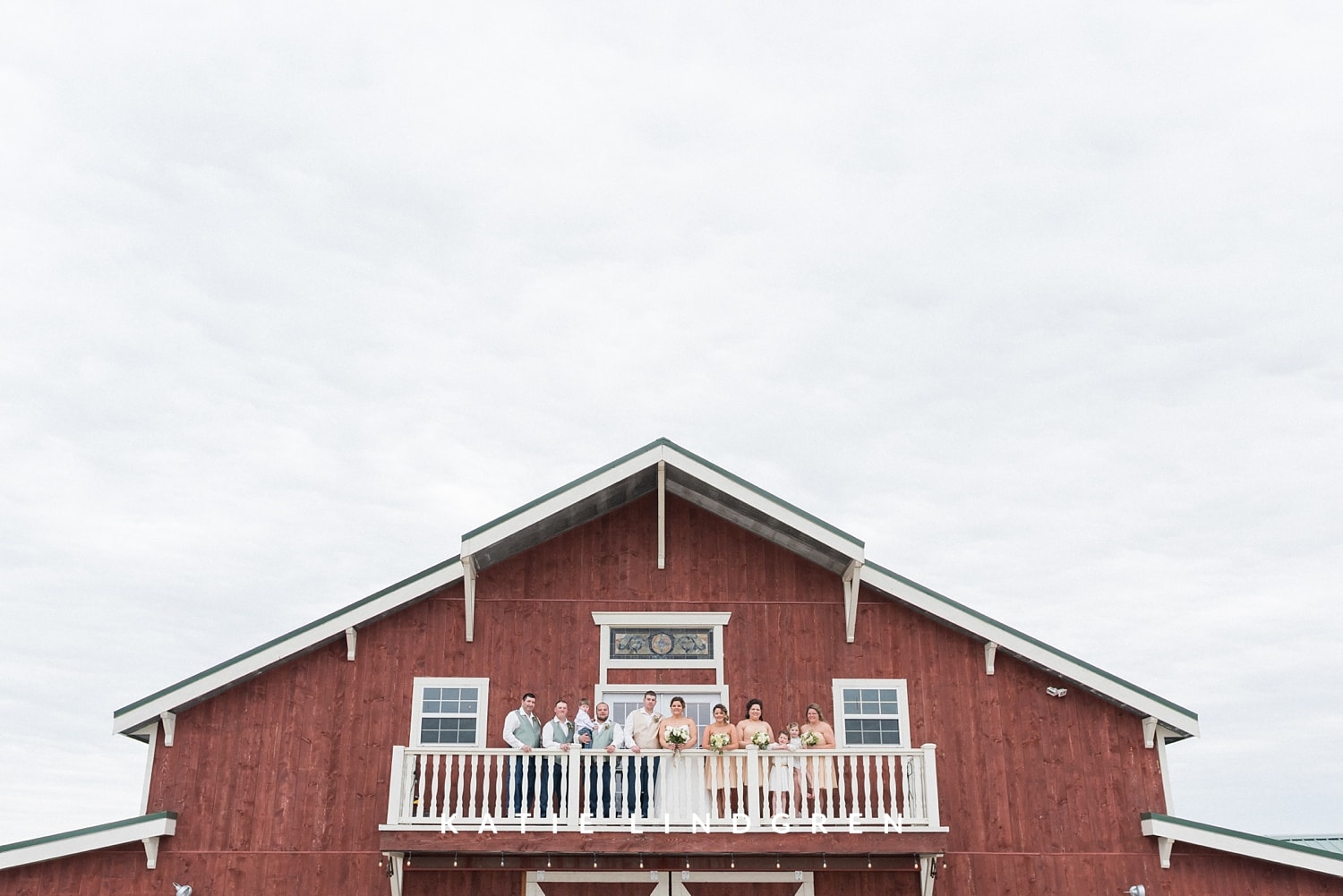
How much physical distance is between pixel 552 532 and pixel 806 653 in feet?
13.8

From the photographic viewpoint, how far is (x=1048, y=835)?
1566cm

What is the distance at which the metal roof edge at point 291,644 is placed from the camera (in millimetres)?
15633

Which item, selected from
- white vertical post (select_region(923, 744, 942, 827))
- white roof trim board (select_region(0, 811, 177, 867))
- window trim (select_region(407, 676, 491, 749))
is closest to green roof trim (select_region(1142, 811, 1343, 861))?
white vertical post (select_region(923, 744, 942, 827))

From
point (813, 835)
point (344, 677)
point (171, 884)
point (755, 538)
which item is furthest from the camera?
point (755, 538)

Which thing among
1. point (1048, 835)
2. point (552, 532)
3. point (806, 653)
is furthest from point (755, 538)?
point (1048, 835)

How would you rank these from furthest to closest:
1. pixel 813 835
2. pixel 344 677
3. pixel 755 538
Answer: pixel 755 538
pixel 344 677
pixel 813 835

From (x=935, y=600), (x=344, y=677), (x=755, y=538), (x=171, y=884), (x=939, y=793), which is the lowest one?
(x=171, y=884)

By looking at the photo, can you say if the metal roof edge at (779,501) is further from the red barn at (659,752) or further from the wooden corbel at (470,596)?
the wooden corbel at (470,596)

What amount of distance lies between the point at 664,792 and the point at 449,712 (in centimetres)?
371

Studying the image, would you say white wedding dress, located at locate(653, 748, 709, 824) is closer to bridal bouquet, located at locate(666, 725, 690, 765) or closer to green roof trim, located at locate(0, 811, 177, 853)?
bridal bouquet, located at locate(666, 725, 690, 765)

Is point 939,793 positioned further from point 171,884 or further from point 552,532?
point 171,884

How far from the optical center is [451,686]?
640 inches

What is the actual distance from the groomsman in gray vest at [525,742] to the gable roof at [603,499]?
231cm

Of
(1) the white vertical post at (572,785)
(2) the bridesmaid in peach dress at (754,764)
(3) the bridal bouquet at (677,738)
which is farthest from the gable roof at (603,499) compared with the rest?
(3) the bridal bouquet at (677,738)
